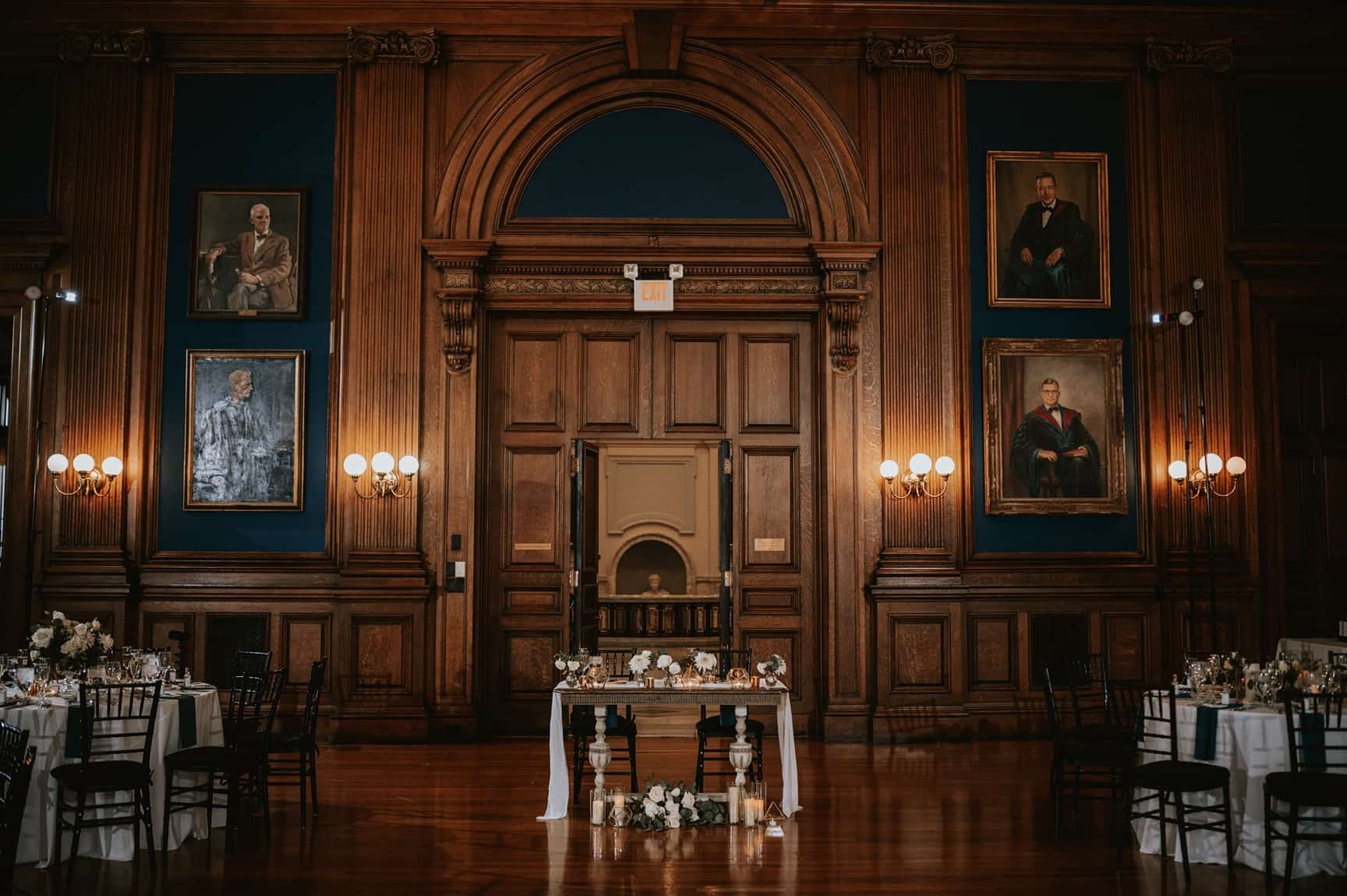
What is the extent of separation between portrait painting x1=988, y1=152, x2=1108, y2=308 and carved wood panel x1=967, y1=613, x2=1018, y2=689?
289 centimetres

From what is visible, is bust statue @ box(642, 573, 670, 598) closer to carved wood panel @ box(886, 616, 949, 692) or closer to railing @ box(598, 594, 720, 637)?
railing @ box(598, 594, 720, 637)

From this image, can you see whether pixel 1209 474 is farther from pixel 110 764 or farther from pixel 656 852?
pixel 110 764

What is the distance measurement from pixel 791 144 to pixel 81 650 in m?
7.30

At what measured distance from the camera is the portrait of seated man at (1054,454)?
1045cm

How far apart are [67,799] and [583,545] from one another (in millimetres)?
4876

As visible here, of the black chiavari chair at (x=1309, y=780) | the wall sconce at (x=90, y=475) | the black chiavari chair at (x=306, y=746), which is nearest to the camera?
the black chiavari chair at (x=1309, y=780)

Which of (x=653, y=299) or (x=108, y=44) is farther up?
(x=108, y=44)

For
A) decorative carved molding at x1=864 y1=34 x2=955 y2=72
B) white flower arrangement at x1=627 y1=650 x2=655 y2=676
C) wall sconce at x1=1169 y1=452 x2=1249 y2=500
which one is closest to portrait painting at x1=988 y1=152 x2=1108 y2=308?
decorative carved molding at x1=864 y1=34 x2=955 y2=72

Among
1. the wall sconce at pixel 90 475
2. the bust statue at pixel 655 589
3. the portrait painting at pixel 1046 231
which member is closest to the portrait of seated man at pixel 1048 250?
the portrait painting at pixel 1046 231

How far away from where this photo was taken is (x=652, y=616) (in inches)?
703

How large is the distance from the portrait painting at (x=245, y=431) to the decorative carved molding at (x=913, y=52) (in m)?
5.92

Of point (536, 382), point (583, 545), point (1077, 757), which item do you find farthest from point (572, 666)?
point (536, 382)

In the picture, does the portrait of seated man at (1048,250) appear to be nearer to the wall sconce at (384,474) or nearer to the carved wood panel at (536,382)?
the carved wood panel at (536,382)

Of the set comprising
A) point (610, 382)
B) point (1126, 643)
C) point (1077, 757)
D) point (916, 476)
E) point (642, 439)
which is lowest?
Answer: point (1077, 757)
